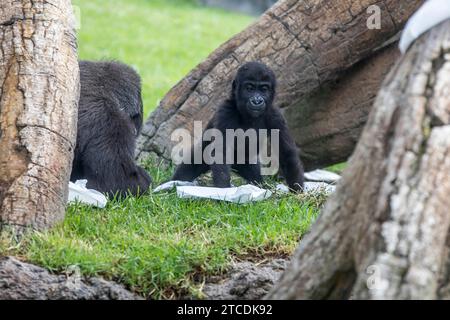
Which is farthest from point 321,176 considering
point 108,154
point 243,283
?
point 243,283

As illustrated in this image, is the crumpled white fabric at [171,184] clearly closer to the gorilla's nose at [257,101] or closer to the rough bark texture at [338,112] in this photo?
the gorilla's nose at [257,101]

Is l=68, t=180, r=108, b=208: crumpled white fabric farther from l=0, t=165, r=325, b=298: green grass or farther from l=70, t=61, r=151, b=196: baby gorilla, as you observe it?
l=70, t=61, r=151, b=196: baby gorilla

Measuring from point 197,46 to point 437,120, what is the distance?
1251cm

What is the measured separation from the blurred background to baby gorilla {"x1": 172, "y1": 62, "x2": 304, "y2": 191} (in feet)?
13.3

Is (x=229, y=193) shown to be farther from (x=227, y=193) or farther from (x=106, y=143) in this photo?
(x=106, y=143)

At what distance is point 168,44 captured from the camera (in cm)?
1516

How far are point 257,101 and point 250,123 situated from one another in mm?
262

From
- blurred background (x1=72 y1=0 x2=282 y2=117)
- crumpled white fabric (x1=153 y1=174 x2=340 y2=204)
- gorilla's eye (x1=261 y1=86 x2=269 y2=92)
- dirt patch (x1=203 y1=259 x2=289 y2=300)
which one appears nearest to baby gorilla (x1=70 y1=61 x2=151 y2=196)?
crumpled white fabric (x1=153 y1=174 x2=340 y2=204)

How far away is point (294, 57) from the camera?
659 cm

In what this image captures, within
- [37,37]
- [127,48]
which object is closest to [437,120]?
[37,37]

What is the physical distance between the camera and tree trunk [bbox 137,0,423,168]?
6.43 meters
